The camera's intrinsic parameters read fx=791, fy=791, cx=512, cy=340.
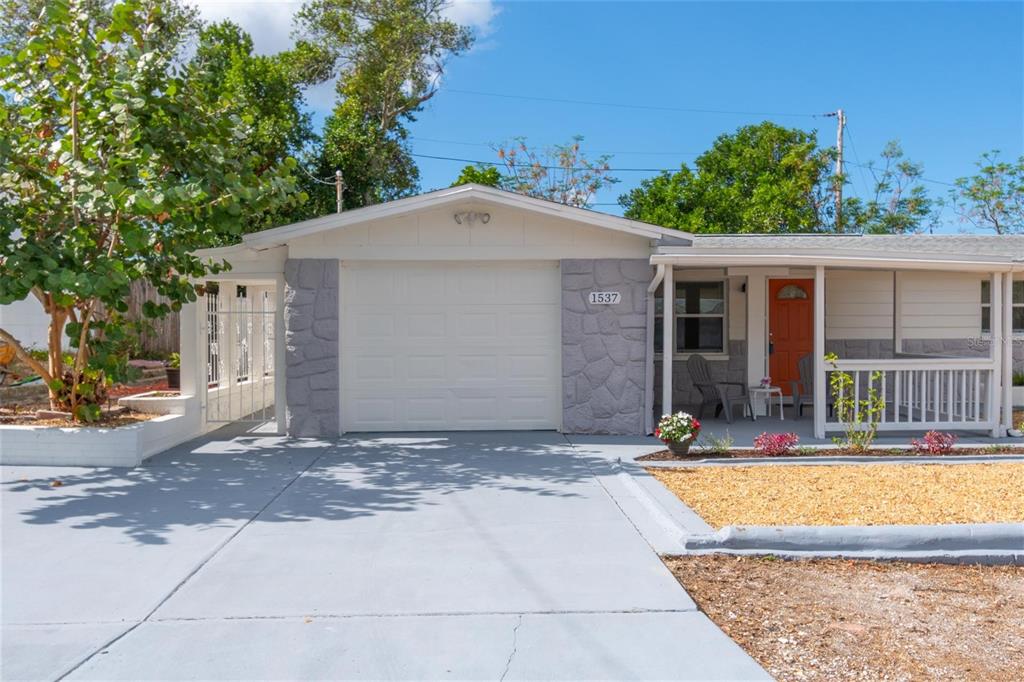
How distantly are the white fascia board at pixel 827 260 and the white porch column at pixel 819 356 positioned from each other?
0.26 m

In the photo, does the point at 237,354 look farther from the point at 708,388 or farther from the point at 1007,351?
the point at 1007,351

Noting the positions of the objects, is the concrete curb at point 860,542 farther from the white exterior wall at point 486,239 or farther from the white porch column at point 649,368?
the white exterior wall at point 486,239

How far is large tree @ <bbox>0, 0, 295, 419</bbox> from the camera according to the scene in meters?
7.78

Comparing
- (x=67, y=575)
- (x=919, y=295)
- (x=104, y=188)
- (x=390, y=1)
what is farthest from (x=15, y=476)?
(x=390, y=1)

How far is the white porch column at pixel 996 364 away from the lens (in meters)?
10.2

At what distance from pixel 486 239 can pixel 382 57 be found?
17922 mm

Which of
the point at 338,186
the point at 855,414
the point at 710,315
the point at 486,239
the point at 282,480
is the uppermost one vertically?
the point at 338,186

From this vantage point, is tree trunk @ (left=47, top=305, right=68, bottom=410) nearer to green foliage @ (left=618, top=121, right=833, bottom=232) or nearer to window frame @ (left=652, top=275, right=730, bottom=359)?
window frame @ (left=652, top=275, right=730, bottom=359)

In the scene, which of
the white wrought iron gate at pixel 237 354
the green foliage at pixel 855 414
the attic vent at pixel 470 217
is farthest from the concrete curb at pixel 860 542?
the white wrought iron gate at pixel 237 354

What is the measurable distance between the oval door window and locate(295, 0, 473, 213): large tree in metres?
15.0

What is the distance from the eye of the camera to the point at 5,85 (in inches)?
334

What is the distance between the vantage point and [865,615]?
442cm

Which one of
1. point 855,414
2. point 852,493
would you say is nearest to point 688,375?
point 855,414

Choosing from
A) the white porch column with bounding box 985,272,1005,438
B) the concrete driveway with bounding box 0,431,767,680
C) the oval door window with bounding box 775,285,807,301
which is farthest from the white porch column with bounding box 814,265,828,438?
the concrete driveway with bounding box 0,431,767,680
